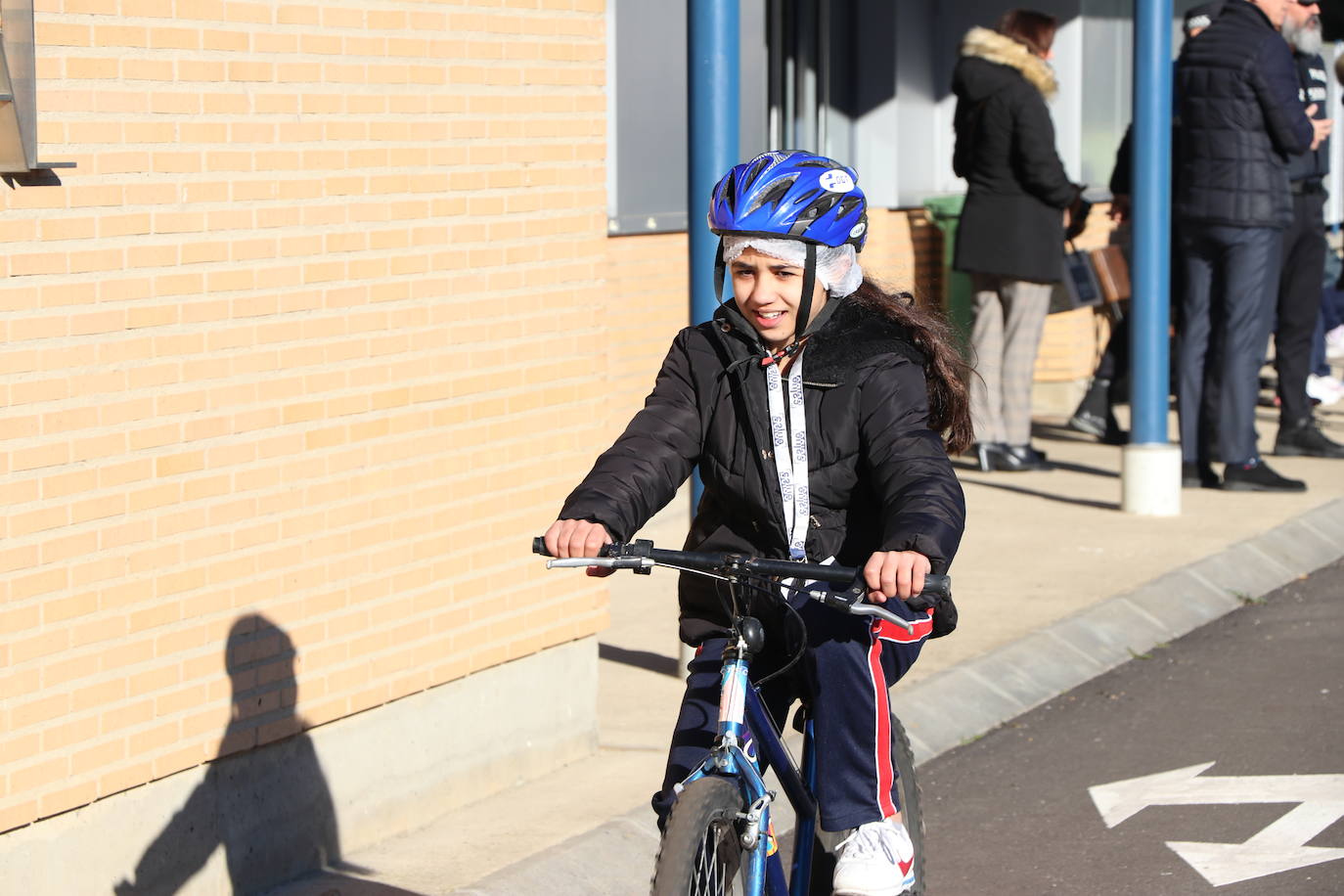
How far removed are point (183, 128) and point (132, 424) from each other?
0.68 meters

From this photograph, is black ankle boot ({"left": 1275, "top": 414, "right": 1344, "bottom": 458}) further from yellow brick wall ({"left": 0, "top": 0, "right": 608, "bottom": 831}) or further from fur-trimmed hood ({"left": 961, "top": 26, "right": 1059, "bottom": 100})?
yellow brick wall ({"left": 0, "top": 0, "right": 608, "bottom": 831})

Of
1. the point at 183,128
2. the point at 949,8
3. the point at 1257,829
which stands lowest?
the point at 1257,829

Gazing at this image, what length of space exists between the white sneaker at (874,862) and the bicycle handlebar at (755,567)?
48 cm

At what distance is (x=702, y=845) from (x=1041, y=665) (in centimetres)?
388

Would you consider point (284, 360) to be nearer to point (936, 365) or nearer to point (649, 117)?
point (936, 365)

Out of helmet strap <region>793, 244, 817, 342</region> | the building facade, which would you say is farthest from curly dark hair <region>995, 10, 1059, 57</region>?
helmet strap <region>793, 244, 817, 342</region>

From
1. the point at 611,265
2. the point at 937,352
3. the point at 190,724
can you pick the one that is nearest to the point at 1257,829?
the point at 937,352

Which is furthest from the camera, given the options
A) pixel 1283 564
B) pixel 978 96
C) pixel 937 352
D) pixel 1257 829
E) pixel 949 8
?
pixel 949 8

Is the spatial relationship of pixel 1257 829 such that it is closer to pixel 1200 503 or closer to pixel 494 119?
pixel 494 119

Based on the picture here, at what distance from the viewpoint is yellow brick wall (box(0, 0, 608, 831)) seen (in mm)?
4301

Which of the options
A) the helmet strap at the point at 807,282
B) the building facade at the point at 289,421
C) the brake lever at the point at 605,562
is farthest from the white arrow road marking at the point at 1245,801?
the brake lever at the point at 605,562

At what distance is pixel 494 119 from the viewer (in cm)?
552

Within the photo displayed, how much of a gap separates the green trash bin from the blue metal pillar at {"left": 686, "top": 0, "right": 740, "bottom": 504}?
20.9 ft

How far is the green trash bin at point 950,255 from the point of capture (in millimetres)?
12625
